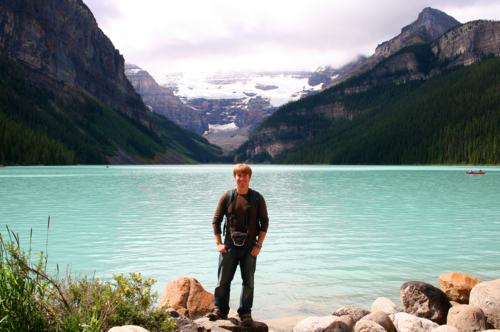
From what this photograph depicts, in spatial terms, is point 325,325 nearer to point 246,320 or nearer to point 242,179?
point 246,320

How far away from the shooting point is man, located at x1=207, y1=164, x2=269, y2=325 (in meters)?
10.8

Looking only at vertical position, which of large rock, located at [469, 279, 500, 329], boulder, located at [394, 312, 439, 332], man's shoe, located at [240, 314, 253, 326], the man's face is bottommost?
man's shoe, located at [240, 314, 253, 326]

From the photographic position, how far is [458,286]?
14.0 metres

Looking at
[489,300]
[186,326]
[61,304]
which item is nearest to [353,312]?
[489,300]

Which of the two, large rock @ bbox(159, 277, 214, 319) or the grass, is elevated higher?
the grass

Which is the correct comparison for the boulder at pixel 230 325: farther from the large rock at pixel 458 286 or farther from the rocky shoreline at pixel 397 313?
the large rock at pixel 458 286

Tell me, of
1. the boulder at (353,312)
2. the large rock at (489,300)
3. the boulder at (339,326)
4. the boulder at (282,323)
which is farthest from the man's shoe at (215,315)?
the large rock at (489,300)

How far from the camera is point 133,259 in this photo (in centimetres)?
2162

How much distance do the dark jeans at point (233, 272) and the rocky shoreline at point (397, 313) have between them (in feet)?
1.25

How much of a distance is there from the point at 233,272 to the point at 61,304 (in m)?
3.95

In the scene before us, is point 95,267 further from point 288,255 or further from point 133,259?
point 288,255

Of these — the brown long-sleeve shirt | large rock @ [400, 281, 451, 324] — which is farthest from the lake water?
the brown long-sleeve shirt

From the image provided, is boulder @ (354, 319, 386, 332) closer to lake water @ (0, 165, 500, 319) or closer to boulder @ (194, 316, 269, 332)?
boulder @ (194, 316, 269, 332)

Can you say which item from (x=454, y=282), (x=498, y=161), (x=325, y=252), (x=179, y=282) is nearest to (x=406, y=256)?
(x=325, y=252)
